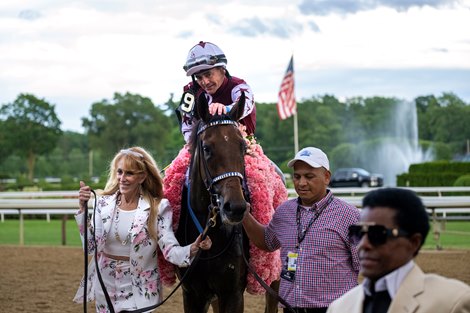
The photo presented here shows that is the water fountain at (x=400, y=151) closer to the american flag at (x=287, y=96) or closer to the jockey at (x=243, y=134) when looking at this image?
the american flag at (x=287, y=96)

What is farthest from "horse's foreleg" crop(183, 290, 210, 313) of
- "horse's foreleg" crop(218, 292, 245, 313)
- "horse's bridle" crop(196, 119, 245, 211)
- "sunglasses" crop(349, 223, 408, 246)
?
"sunglasses" crop(349, 223, 408, 246)

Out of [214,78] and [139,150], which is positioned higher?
[214,78]

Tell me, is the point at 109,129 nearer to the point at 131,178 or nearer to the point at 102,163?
the point at 102,163

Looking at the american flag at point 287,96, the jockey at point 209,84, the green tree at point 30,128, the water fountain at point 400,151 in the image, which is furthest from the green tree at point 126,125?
the jockey at point 209,84

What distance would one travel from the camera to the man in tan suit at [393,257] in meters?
2.46

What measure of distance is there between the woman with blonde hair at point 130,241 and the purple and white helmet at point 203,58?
3.00 feet

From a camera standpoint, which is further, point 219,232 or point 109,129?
point 109,129

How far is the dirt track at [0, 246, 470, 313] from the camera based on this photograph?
9.53 metres

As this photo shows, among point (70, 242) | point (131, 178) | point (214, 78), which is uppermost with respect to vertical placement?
point (214, 78)

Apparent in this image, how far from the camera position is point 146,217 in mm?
5113

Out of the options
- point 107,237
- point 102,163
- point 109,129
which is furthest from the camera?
point 109,129

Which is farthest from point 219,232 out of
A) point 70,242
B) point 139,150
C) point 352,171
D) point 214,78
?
point 352,171

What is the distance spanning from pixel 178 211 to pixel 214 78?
0.99 m

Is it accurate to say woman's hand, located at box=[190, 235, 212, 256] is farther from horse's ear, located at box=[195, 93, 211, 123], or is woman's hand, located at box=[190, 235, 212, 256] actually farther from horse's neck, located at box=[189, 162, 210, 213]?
horse's ear, located at box=[195, 93, 211, 123]
